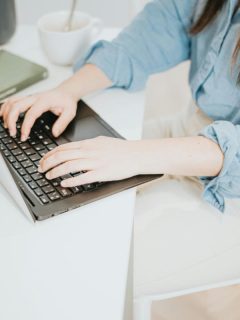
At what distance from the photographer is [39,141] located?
74cm

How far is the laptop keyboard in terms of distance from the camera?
25.2 inches

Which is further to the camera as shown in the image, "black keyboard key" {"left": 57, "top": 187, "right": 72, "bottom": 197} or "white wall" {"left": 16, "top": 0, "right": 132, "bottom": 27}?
"white wall" {"left": 16, "top": 0, "right": 132, "bottom": 27}

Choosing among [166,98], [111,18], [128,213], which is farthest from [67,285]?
[166,98]

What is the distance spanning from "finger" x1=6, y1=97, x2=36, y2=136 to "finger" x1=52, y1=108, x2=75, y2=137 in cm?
6

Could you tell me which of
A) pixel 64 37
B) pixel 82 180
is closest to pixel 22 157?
pixel 82 180

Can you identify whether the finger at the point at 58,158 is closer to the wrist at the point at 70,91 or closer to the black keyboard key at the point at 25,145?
the black keyboard key at the point at 25,145

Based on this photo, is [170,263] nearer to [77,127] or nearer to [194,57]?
[77,127]

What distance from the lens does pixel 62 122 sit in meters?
0.78

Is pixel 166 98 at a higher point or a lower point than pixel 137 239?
lower

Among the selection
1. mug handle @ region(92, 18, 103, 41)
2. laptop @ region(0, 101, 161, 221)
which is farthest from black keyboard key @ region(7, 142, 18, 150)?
mug handle @ region(92, 18, 103, 41)

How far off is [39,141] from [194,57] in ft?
1.31

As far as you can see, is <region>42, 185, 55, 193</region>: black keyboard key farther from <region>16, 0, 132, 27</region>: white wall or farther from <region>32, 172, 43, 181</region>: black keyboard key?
<region>16, 0, 132, 27</region>: white wall

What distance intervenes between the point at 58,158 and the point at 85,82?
A: 25 cm

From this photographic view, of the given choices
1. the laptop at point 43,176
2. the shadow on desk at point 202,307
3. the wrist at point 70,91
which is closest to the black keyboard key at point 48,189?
the laptop at point 43,176
